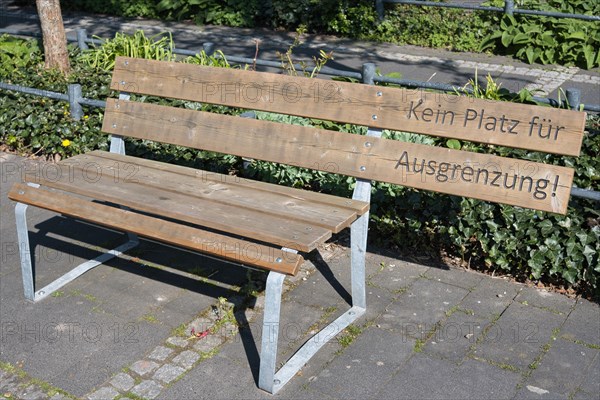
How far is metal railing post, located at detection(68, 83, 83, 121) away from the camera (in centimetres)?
599

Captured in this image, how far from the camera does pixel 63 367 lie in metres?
3.78

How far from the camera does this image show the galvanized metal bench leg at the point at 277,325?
11.4 ft

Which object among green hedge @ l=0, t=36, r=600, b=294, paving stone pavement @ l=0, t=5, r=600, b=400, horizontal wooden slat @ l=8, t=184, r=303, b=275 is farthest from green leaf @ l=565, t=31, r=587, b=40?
horizontal wooden slat @ l=8, t=184, r=303, b=275

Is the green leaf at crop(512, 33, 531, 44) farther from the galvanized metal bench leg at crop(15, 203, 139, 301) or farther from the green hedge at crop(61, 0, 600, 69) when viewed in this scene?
the galvanized metal bench leg at crop(15, 203, 139, 301)

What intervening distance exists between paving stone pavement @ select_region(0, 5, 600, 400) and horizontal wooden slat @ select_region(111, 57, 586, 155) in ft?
3.12

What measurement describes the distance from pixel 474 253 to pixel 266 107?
4.67 feet

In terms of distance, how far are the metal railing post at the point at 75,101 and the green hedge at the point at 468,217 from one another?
2.1 inches

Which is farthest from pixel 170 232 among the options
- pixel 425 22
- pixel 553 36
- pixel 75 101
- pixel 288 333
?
pixel 425 22

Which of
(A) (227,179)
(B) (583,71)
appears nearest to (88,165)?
(A) (227,179)

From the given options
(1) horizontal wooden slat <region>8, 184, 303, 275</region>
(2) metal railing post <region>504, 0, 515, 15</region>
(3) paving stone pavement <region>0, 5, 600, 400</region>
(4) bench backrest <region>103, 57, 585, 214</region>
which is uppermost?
(4) bench backrest <region>103, 57, 585, 214</region>

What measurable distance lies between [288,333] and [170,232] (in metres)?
0.79

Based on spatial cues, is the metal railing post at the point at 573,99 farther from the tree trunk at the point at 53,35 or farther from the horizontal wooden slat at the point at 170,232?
the tree trunk at the point at 53,35

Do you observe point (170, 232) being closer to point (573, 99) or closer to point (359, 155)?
point (359, 155)

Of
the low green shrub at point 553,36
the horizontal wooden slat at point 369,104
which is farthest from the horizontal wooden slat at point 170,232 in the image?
the low green shrub at point 553,36
